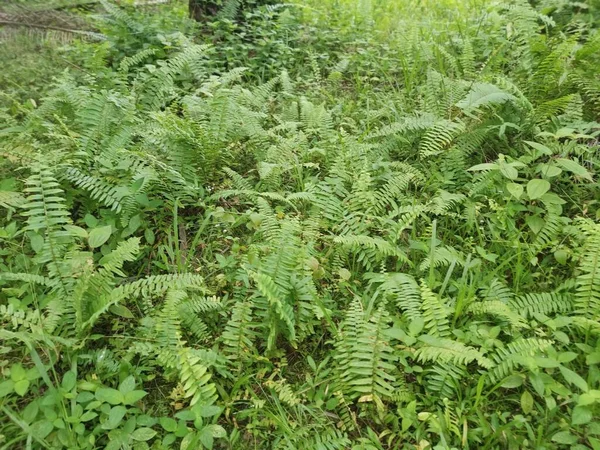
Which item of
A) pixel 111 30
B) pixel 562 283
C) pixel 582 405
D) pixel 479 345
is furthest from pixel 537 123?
pixel 111 30

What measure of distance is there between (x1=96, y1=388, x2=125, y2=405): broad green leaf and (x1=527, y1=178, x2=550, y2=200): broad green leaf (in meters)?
2.55

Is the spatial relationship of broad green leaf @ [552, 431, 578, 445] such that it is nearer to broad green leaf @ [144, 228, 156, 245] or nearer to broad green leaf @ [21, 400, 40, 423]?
broad green leaf @ [21, 400, 40, 423]

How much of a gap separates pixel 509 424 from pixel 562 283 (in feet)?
3.26

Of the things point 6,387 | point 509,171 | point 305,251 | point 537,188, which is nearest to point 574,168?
point 537,188

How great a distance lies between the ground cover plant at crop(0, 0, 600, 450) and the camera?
2.02 metres

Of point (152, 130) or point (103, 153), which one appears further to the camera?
point (152, 130)

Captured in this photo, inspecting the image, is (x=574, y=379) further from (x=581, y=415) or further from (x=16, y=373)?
(x=16, y=373)

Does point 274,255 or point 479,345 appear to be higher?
point 274,255

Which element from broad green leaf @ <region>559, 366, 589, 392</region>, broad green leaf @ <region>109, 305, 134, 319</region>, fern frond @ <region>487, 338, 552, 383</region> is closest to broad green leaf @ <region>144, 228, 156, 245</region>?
broad green leaf @ <region>109, 305, 134, 319</region>

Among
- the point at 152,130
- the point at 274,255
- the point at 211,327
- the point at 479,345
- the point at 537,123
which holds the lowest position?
the point at 211,327

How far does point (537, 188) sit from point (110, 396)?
2653mm

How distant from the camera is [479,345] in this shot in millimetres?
2199

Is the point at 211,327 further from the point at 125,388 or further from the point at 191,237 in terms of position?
the point at 191,237

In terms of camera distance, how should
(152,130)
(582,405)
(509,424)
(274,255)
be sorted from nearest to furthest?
(582,405)
(509,424)
(274,255)
(152,130)
